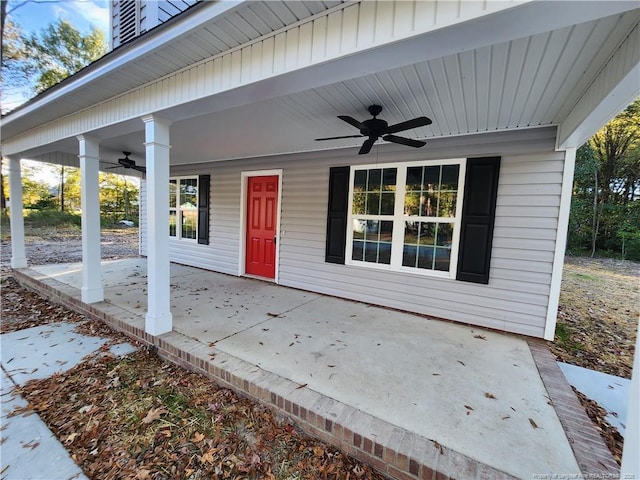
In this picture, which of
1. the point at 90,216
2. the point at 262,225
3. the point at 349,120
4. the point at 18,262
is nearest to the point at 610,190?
the point at 262,225

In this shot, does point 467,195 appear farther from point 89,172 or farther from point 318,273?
point 89,172

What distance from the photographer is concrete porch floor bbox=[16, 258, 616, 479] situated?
156 cm

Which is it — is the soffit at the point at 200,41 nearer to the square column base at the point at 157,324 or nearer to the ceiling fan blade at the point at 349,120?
the ceiling fan blade at the point at 349,120

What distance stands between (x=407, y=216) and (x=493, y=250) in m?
1.13

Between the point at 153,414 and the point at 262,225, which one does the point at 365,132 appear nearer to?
Result: the point at 153,414

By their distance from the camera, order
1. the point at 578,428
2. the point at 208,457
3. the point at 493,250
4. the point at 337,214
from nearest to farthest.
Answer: the point at 208,457 → the point at 578,428 → the point at 493,250 → the point at 337,214

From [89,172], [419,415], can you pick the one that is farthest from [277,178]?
[419,415]

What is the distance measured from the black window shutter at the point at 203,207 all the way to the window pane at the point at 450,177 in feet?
15.2

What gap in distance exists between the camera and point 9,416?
194cm

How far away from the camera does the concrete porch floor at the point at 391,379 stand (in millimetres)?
1561

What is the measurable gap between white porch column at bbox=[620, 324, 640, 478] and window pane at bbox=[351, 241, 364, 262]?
337cm

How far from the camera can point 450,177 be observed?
3.61 meters

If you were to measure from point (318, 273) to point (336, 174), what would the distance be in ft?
5.43

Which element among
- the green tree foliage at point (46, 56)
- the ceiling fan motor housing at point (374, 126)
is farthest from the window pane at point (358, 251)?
the green tree foliage at point (46, 56)
